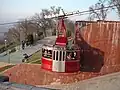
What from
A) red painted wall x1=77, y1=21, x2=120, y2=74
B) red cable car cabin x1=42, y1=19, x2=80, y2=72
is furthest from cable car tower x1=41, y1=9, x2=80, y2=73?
red painted wall x1=77, y1=21, x2=120, y2=74

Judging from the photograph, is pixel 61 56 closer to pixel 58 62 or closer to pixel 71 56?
pixel 58 62

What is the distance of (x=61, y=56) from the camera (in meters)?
20.8

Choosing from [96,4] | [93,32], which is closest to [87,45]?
[93,32]

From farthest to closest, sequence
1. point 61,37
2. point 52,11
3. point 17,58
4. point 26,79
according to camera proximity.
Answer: point 52,11, point 17,58, point 26,79, point 61,37

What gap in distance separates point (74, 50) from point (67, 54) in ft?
2.11

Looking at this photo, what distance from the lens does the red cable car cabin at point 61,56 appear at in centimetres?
2034

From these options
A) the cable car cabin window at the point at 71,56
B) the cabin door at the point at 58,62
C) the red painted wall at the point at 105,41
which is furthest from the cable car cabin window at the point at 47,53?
the red painted wall at the point at 105,41

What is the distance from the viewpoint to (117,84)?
44.0 feet

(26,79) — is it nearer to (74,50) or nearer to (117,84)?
(74,50)

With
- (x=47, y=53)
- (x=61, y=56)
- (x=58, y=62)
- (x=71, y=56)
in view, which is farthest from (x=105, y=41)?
(x=47, y=53)

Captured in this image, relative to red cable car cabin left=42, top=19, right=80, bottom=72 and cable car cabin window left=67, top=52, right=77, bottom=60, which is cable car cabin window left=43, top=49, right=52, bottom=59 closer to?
red cable car cabin left=42, top=19, right=80, bottom=72

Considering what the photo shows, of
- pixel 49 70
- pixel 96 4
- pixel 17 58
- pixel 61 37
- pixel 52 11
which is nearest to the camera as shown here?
pixel 61 37

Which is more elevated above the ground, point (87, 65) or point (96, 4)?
point (96, 4)

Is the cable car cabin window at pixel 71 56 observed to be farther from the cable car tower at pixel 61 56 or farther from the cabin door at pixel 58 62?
the cabin door at pixel 58 62
